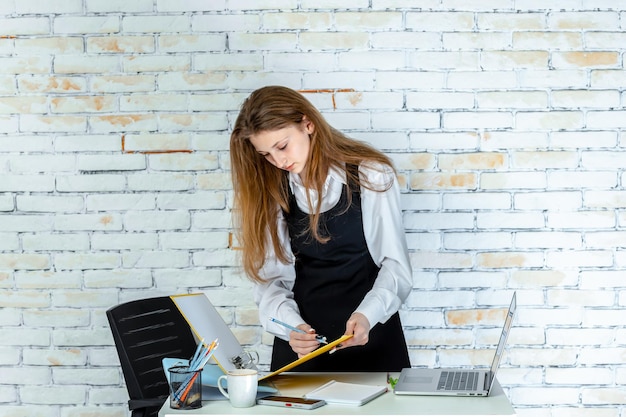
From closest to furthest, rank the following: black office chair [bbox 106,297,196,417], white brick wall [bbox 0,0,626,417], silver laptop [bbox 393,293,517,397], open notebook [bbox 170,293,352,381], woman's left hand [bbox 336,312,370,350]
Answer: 1. silver laptop [bbox 393,293,517,397]
2. open notebook [bbox 170,293,352,381]
3. woman's left hand [bbox 336,312,370,350]
4. black office chair [bbox 106,297,196,417]
5. white brick wall [bbox 0,0,626,417]

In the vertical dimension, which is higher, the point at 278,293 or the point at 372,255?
the point at 372,255

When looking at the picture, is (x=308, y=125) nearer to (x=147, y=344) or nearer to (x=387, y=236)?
(x=387, y=236)

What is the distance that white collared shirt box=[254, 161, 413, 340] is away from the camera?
7.37ft

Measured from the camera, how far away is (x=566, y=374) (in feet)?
9.20

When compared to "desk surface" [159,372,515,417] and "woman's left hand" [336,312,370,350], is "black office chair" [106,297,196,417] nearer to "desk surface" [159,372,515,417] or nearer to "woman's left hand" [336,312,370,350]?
"desk surface" [159,372,515,417]

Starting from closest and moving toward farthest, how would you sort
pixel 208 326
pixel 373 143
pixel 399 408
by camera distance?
pixel 399 408, pixel 208 326, pixel 373 143

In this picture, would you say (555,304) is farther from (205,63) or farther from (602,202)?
(205,63)

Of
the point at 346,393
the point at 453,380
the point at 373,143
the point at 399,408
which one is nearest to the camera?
the point at 399,408

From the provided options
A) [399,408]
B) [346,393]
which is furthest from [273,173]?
[399,408]

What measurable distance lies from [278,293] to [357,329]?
407 mm

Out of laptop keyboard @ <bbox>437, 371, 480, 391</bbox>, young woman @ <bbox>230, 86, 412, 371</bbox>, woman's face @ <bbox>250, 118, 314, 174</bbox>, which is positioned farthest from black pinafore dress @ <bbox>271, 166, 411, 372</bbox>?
laptop keyboard @ <bbox>437, 371, 480, 391</bbox>

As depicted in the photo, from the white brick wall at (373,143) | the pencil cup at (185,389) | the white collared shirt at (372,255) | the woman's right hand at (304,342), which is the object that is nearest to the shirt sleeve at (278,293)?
the white collared shirt at (372,255)

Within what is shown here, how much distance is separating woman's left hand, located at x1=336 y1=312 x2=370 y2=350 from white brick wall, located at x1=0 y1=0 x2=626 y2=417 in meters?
0.76

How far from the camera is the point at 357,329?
2045mm
